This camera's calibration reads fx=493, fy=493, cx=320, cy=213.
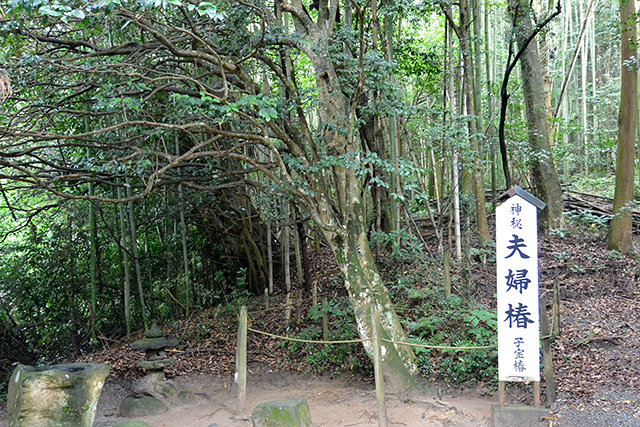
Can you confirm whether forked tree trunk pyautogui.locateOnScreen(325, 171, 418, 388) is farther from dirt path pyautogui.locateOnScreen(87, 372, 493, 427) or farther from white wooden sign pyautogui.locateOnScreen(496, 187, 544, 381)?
white wooden sign pyautogui.locateOnScreen(496, 187, 544, 381)

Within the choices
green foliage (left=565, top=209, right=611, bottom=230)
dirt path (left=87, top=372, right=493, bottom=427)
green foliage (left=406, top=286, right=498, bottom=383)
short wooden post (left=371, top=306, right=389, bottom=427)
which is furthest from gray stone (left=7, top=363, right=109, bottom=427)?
green foliage (left=565, top=209, right=611, bottom=230)

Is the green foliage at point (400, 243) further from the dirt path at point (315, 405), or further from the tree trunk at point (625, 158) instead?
the tree trunk at point (625, 158)

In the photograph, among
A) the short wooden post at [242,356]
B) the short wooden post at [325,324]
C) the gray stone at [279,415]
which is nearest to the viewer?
the gray stone at [279,415]

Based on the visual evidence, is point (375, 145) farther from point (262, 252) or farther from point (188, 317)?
point (188, 317)

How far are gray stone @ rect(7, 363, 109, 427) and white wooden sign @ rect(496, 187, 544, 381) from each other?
137 inches

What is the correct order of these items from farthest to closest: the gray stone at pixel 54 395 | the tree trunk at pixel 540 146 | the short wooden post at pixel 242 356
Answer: the tree trunk at pixel 540 146
the short wooden post at pixel 242 356
the gray stone at pixel 54 395

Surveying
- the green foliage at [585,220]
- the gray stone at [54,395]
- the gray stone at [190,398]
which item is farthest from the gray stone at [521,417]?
the green foliage at [585,220]

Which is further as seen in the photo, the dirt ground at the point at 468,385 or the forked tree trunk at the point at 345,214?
the forked tree trunk at the point at 345,214

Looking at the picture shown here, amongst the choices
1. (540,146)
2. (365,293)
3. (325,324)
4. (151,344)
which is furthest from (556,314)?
(540,146)

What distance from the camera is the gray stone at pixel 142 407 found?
17.3ft

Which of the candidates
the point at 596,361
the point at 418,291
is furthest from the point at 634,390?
the point at 418,291

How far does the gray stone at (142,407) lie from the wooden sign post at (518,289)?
3.50 metres

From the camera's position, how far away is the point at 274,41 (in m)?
5.14

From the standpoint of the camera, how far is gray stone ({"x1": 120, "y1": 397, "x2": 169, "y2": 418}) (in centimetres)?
527
